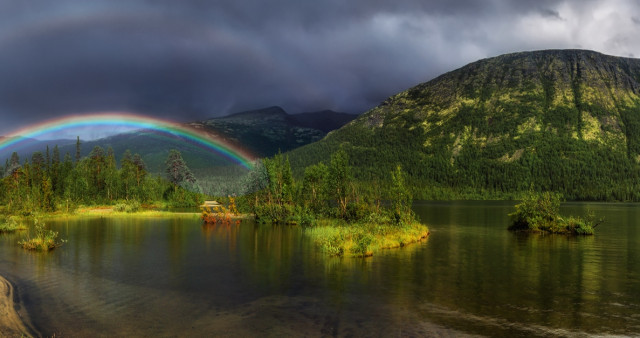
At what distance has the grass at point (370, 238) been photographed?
154ft

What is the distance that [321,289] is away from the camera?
31.6 m

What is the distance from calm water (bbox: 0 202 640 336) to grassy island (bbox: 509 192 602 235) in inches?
523

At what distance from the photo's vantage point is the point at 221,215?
341ft

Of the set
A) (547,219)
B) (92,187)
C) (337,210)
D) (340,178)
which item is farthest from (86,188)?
(547,219)

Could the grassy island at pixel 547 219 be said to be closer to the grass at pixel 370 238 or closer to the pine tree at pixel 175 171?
the grass at pixel 370 238

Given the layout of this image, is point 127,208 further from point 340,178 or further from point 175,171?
point 340,178

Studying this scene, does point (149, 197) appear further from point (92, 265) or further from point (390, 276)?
point (390, 276)

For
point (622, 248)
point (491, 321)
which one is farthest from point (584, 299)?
point (622, 248)

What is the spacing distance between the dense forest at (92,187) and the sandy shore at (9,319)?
85722 millimetres

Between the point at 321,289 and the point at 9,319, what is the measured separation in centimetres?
1926

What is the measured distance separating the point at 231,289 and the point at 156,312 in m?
7.04

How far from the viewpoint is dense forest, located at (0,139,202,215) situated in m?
112

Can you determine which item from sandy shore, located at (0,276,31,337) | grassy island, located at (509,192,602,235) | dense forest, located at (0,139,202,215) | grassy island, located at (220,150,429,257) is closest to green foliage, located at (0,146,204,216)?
dense forest, located at (0,139,202,215)

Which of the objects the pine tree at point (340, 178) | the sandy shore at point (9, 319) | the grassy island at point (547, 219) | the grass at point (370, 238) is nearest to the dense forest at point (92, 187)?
the pine tree at point (340, 178)
